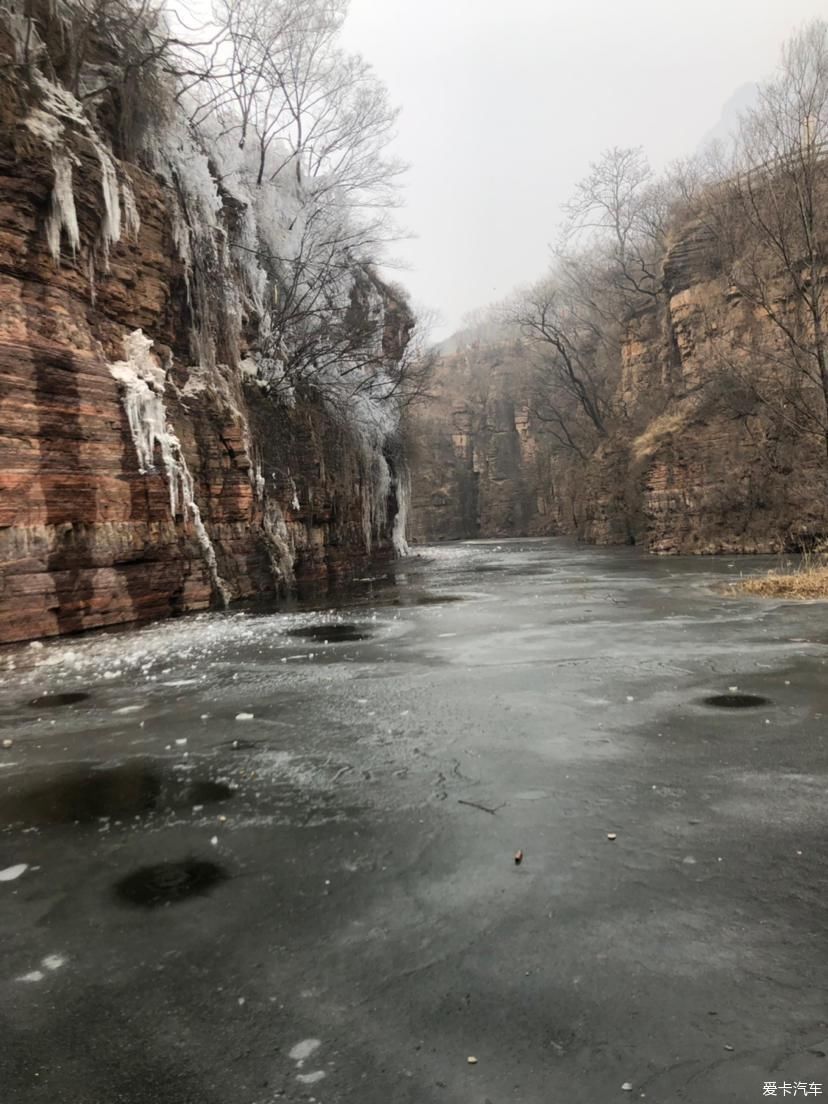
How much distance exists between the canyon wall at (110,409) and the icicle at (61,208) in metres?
0.03

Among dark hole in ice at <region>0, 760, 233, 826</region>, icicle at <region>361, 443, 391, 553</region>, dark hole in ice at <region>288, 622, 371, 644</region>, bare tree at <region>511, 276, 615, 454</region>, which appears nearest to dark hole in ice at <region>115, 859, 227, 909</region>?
dark hole in ice at <region>0, 760, 233, 826</region>

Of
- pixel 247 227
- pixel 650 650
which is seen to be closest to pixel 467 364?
pixel 247 227

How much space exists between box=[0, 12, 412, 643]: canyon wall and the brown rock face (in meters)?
0.03

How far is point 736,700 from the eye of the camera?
18.6 feet

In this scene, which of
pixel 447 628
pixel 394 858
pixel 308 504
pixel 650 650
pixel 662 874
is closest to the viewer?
pixel 662 874

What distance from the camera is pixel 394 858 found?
10.7 feet

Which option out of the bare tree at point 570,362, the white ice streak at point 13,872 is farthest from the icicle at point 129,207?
the bare tree at point 570,362

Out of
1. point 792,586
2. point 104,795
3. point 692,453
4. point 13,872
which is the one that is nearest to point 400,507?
point 692,453

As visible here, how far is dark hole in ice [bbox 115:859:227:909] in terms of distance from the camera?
2.98 meters

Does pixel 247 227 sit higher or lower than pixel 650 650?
higher

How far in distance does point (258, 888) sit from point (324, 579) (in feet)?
57.0

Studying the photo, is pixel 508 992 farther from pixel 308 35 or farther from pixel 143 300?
pixel 308 35

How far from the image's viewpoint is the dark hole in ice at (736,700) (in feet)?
18.0

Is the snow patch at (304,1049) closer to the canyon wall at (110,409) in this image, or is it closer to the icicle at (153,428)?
the canyon wall at (110,409)
